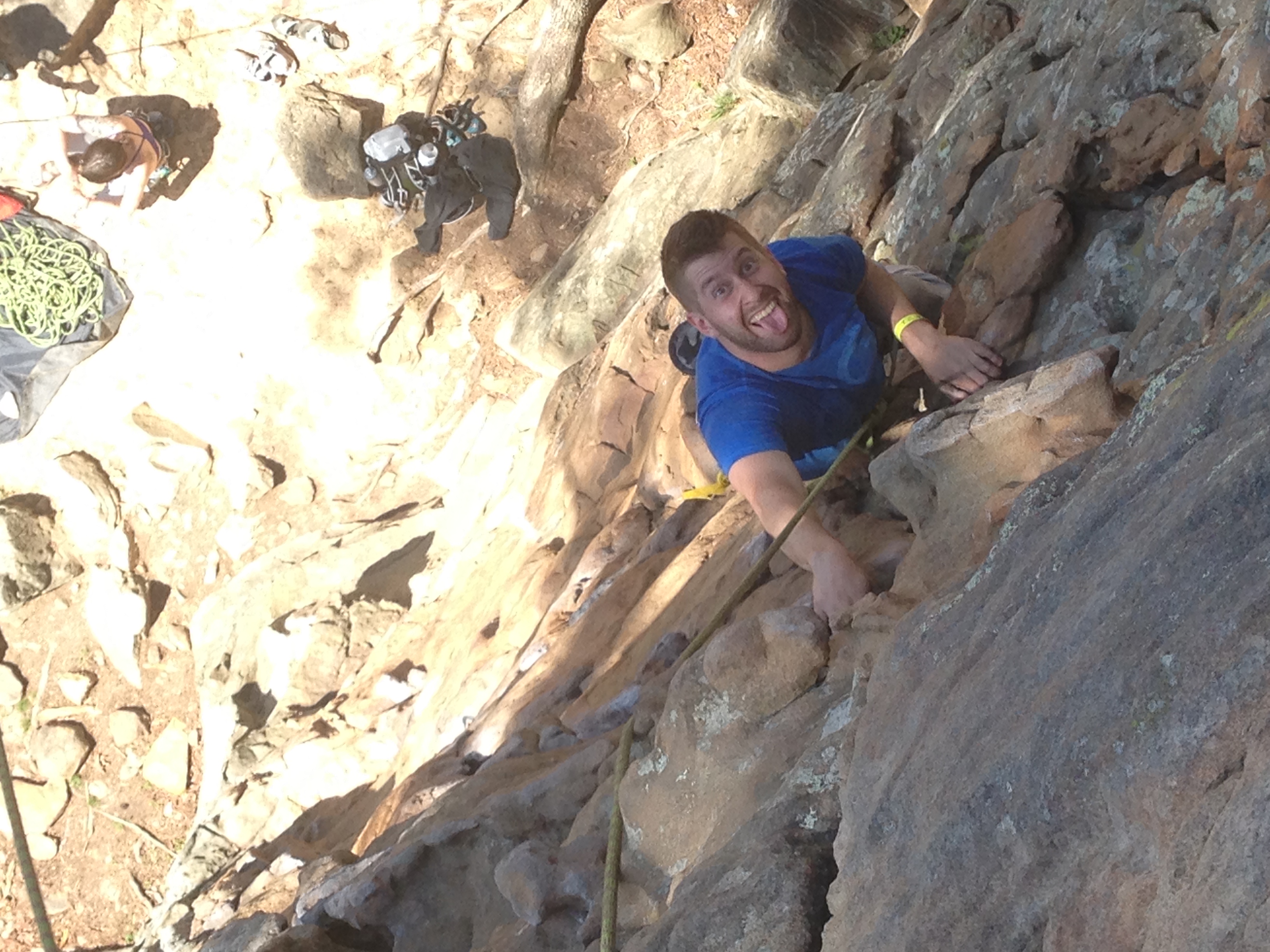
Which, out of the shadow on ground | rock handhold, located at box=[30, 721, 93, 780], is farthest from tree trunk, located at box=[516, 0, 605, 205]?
rock handhold, located at box=[30, 721, 93, 780]

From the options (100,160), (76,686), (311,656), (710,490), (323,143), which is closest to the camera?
(710,490)

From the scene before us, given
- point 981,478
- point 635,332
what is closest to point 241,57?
point 635,332

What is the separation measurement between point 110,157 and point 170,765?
6210mm

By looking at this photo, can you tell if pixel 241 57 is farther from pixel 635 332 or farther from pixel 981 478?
pixel 981 478

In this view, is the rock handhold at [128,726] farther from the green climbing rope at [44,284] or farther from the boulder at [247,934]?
the boulder at [247,934]

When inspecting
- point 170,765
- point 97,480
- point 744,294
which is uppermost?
point 744,294

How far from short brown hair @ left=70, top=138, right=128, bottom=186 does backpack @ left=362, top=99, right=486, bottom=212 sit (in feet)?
8.69

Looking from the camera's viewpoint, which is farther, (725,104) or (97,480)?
(97,480)

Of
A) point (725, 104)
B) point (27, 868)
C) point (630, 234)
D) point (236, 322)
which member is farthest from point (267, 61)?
point (27, 868)

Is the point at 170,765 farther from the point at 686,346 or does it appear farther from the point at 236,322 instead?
the point at 686,346

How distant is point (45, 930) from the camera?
3809 millimetres

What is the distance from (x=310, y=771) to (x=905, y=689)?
6.01 m

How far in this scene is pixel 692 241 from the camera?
131 inches

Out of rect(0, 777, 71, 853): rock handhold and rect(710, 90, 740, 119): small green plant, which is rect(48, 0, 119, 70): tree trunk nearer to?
rect(710, 90, 740, 119): small green plant
